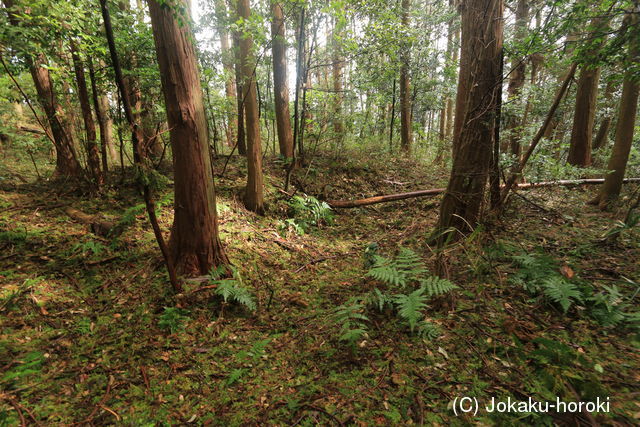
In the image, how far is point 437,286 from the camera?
293 cm

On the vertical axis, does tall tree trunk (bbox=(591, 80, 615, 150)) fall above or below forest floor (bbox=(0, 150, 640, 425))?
above

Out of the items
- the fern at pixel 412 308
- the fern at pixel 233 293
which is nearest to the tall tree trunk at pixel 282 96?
the fern at pixel 233 293

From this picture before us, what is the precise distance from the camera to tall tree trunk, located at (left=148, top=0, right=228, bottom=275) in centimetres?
318

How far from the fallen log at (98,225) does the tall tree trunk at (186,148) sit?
134 cm

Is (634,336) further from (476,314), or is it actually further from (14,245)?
Answer: (14,245)

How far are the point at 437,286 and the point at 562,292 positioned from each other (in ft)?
4.10

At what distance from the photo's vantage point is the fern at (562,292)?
8.92 feet

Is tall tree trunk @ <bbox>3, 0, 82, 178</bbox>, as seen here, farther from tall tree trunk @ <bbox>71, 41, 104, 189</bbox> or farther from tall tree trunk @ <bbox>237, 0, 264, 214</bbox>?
tall tree trunk @ <bbox>237, 0, 264, 214</bbox>

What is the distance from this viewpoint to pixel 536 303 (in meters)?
2.98

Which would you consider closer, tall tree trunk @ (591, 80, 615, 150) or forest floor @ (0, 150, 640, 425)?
forest floor @ (0, 150, 640, 425)

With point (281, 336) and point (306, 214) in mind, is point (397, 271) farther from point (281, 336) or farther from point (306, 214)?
point (306, 214)

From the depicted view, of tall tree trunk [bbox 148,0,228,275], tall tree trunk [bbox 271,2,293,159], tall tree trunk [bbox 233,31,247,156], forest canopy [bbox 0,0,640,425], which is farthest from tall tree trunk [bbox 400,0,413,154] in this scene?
tall tree trunk [bbox 148,0,228,275]

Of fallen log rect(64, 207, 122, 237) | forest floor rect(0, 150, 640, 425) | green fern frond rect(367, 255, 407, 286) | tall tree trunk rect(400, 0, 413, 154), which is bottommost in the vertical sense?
forest floor rect(0, 150, 640, 425)

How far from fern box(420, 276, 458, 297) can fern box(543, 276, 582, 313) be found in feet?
3.26
